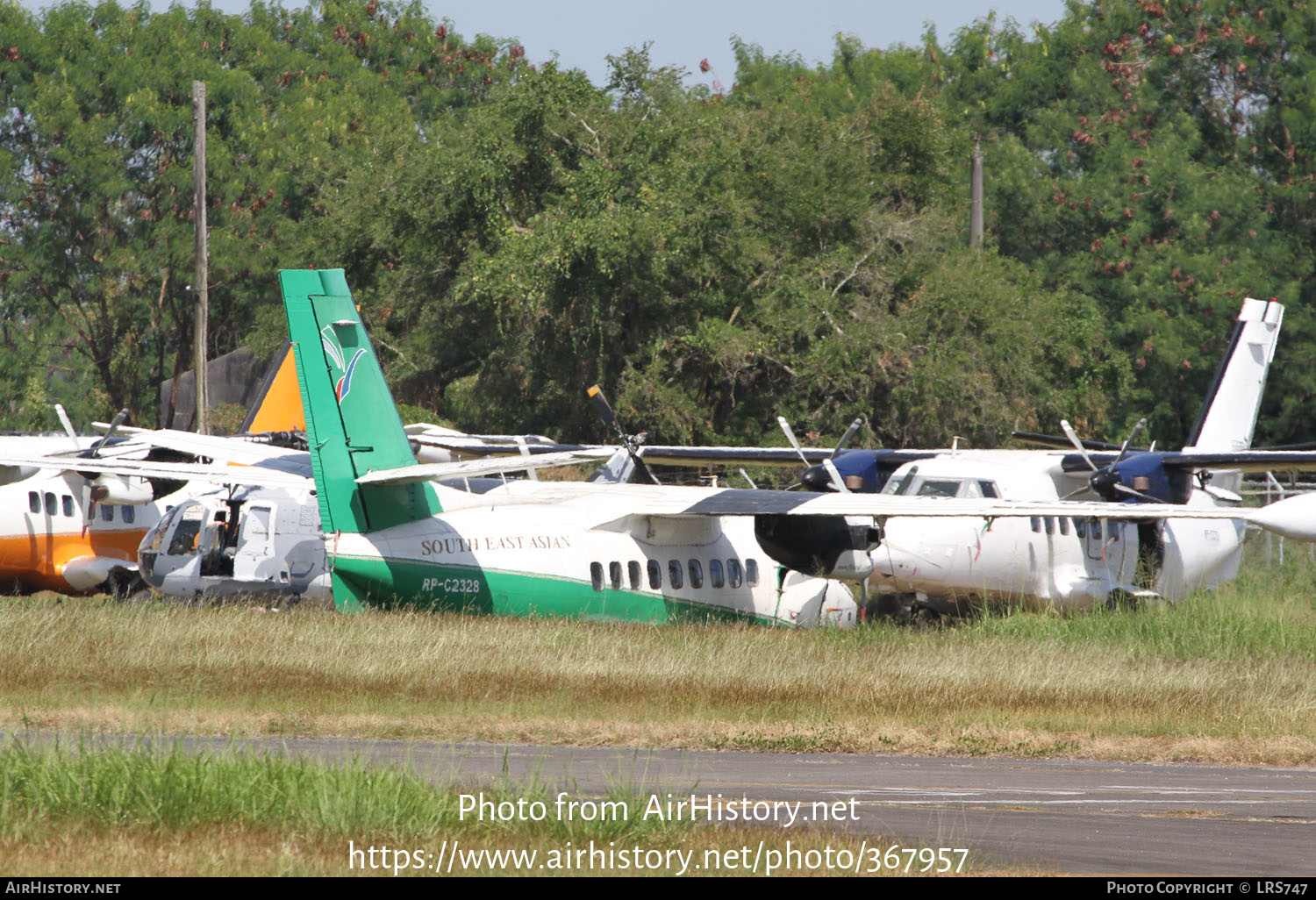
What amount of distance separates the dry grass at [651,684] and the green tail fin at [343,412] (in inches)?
55.8

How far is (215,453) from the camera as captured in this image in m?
23.1

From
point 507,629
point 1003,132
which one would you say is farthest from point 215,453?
point 1003,132

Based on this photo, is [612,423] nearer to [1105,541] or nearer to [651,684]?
[651,684]

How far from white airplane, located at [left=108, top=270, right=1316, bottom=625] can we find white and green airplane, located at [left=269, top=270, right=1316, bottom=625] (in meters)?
0.02

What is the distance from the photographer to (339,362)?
18.9 meters

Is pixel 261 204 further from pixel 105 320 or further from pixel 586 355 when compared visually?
pixel 586 355

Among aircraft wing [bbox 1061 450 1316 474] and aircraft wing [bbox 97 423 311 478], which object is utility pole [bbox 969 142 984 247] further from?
aircraft wing [bbox 97 423 311 478]

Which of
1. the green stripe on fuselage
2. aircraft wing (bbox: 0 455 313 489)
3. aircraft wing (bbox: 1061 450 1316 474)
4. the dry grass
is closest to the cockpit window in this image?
aircraft wing (bbox: 1061 450 1316 474)

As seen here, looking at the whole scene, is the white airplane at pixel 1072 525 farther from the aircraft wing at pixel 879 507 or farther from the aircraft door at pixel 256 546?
the aircraft door at pixel 256 546

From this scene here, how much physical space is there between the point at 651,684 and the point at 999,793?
18.5 ft

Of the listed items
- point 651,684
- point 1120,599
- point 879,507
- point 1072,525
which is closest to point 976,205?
point 1072,525

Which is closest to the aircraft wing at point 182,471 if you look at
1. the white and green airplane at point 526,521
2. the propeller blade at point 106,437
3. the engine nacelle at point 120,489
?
the engine nacelle at point 120,489

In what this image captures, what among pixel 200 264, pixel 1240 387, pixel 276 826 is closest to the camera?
pixel 276 826
